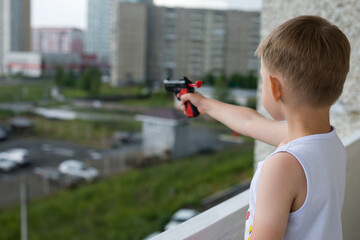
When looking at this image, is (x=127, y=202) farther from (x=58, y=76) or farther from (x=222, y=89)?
(x=58, y=76)

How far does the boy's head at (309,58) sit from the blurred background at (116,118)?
679 centimetres

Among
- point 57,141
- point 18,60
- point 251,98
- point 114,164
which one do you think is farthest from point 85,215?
point 18,60

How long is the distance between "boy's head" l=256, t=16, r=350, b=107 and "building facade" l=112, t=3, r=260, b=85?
1411 centimetres

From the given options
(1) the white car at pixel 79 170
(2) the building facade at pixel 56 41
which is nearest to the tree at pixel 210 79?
(2) the building facade at pixel 56 41

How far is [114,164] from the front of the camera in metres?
10.8

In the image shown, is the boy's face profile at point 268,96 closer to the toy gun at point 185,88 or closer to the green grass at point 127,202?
the toy gun at point 185,88

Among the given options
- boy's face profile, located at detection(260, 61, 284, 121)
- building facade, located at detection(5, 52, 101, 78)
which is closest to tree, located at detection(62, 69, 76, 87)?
building facade, located at detection(5, 52, 101, 78)

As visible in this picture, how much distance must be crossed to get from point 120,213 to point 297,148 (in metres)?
8.00

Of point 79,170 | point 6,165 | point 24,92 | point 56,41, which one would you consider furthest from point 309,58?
point 56,41

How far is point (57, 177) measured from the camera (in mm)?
9938

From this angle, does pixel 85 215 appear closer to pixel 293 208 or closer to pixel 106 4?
pixel 293 208

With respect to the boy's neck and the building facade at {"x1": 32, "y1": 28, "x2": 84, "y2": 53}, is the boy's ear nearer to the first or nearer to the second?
the boy's neck

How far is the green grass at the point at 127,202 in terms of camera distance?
741 centimetres

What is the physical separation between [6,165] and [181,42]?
775cm
